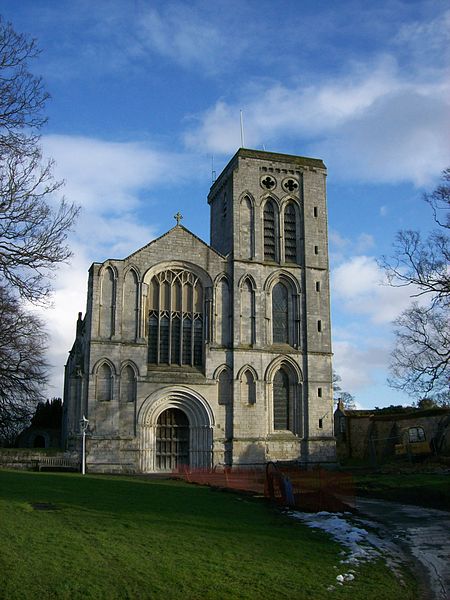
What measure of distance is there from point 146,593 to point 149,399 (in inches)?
1017

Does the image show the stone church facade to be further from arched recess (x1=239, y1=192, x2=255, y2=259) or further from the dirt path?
the dirt path

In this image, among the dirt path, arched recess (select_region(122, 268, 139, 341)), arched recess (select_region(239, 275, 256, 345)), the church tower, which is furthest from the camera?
arched recess (select_region(239, 275, 256, 345))

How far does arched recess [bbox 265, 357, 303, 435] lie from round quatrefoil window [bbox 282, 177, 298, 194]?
1065 cm

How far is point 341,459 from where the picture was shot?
45.1 meters

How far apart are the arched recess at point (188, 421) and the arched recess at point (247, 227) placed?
29.4 feet

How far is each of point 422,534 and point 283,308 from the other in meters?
24.2

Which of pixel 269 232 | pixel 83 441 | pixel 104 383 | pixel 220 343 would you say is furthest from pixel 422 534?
pixel 269 232

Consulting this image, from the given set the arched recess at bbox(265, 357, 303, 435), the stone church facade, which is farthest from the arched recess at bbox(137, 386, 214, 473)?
the arched recess at bbox(265, 357, 303, 435)

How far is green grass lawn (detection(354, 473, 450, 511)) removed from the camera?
815 inches

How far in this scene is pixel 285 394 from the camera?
37.2 m

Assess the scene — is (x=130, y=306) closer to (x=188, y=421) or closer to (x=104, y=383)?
(x=104, y=383)

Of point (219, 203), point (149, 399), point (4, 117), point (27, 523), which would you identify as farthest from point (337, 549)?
point (219, 203)

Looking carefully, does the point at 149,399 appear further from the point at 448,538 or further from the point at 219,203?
the point at 448,538

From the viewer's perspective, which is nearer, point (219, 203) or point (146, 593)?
point (146, 593)
